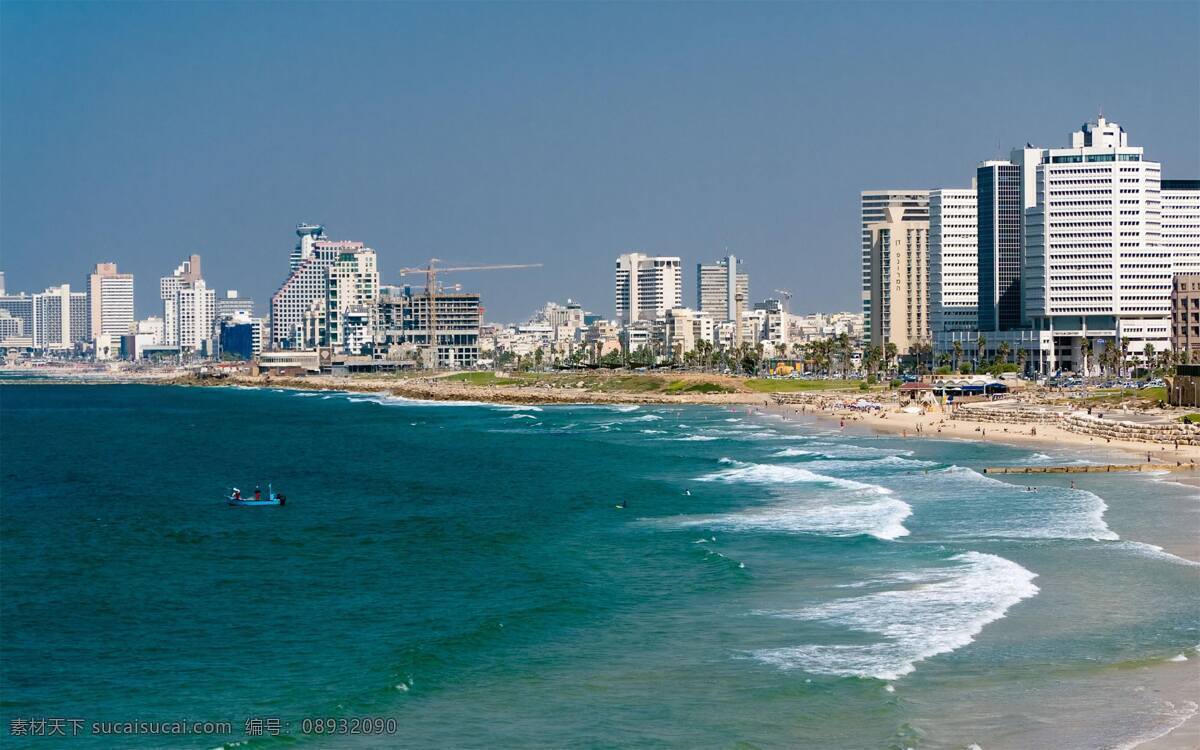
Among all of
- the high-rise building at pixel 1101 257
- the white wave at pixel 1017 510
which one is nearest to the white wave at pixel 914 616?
the white wave at pixel 1017 510

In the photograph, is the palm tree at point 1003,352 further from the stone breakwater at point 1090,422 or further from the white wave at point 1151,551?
the white wave at point 1151,551

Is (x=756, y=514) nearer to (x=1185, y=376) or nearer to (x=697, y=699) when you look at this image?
(x=697, y=699)

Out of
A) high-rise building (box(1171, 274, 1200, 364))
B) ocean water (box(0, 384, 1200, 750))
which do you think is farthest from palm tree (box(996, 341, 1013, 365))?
ocean water (box(0, 384, 1200, 750))

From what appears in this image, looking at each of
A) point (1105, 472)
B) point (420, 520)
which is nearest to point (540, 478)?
point (420, 520)

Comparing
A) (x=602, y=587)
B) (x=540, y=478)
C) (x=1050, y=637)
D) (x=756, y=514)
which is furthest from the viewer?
(x=540, y=478)

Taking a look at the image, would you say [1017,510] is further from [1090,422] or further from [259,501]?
[1090,422]

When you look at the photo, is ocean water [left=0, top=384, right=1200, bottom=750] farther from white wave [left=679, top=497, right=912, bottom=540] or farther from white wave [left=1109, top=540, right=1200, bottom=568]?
white wave [left=679, top=497, right=912, bottom=540]

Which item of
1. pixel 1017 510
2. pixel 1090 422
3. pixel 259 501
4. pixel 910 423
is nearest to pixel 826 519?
pixel 1017 510
